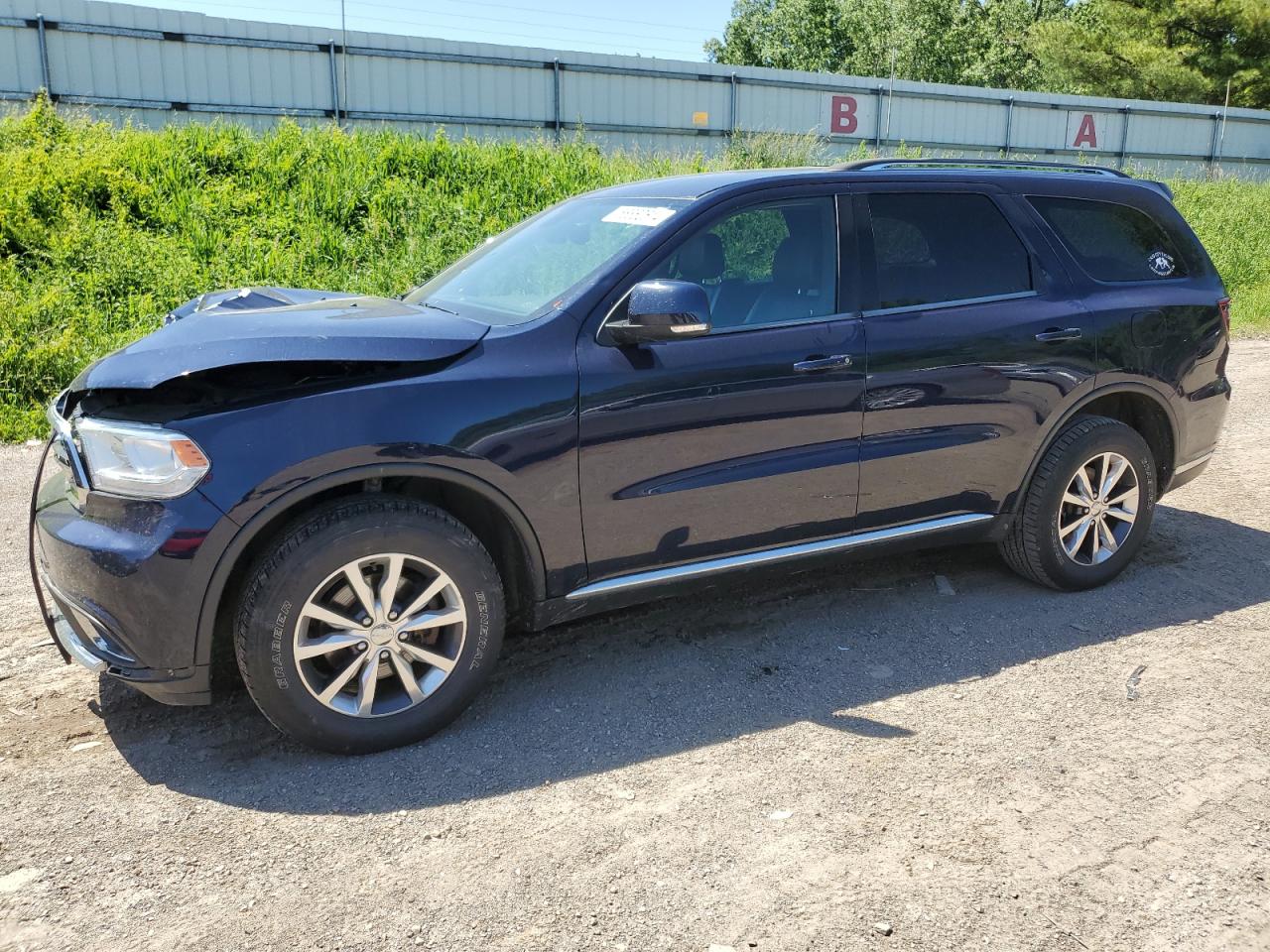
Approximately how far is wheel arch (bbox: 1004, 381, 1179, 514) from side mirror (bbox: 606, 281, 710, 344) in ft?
6.18

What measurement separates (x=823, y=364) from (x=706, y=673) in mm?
1241

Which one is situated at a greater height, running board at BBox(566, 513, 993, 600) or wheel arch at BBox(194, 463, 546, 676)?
wheel arch at BBox(194, 463, 546, 676)

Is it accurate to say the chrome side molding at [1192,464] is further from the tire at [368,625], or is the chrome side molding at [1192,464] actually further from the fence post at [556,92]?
the fence post at [556,92]

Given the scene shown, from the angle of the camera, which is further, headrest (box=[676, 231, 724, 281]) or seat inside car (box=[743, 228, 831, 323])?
seat inside car (box=[743, 228, 831, 323])

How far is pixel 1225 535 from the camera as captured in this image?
566 cm

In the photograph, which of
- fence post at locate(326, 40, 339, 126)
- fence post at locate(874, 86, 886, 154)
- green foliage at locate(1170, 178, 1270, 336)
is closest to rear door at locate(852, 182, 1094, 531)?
green foliage at locate(1170, 178, 1270, 336)

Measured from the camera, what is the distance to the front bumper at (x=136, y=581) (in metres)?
3.04

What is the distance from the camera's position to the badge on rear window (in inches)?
198

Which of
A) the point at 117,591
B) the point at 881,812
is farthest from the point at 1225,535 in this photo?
the point at 117,591

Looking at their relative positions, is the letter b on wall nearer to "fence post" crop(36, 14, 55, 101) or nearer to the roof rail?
"fence post" crop(36, 14, 55, 101)

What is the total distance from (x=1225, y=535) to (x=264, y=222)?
9705mm

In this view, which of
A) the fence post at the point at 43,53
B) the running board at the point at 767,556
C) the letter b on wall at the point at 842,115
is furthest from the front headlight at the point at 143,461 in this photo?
the letter b on wall at the point at 842,115

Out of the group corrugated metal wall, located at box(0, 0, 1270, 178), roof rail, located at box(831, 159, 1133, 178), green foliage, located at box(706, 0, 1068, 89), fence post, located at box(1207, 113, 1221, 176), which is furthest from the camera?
green foliage, located at box(706, 0, 1068, 89)

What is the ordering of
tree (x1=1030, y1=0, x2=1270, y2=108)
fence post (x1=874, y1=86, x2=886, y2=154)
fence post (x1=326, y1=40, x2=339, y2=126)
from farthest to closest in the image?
tree (x1=1030, y1=0, x2=1270, y2=108)
fence post (x1=874, y1=86, x2=886, y2=154)
fence post (x1=326, y1=40, x2=339, y2=126)
